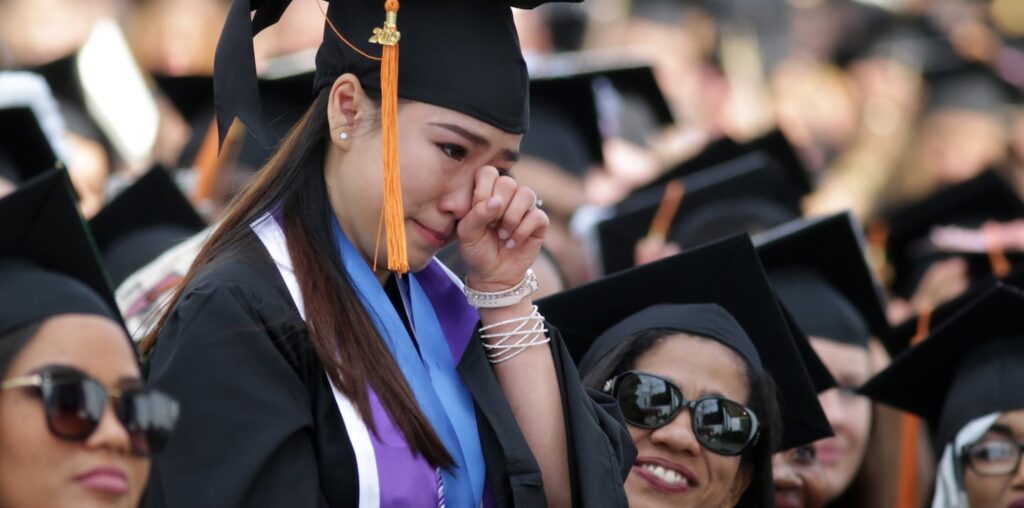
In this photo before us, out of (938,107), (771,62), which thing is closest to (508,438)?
(938,107)

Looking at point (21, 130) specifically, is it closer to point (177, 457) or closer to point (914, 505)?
point (177, 457)

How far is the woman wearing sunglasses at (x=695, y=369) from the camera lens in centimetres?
340

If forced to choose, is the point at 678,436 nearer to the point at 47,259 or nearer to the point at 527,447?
the point at 527,447

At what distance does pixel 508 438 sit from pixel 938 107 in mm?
7580

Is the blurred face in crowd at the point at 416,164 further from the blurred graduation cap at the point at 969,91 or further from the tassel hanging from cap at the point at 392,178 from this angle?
the blurred graduation cap at the point at 969,91

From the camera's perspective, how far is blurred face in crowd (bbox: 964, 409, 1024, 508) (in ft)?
13.0

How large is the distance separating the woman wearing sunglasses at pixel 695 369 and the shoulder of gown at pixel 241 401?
0.93 meters

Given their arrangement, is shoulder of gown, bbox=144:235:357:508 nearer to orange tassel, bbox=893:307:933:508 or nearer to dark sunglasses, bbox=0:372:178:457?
dark sunglasses, bbox=0:372:178:457

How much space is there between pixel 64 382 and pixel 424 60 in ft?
3.29

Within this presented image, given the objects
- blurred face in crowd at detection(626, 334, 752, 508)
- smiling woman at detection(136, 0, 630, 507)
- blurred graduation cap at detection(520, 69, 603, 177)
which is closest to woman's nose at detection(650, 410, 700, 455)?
blurred face in crowd at detection(626, 334, 752, 508)

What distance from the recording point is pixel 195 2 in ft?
25.4

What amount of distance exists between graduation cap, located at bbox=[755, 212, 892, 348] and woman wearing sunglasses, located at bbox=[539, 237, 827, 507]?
840mm

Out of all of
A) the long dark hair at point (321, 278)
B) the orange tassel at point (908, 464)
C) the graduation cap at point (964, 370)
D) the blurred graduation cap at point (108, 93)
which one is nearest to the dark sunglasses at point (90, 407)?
the long dark hair at point (321, 278)

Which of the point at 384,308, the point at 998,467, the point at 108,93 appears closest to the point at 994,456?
the point at 998,467
